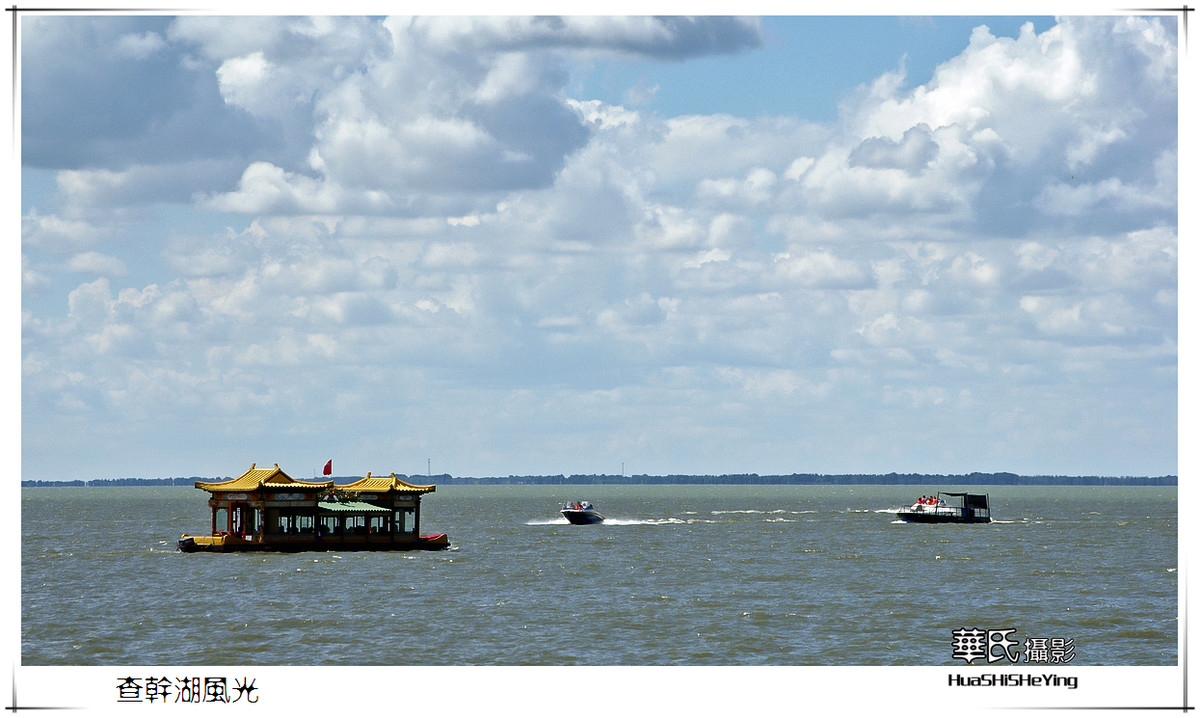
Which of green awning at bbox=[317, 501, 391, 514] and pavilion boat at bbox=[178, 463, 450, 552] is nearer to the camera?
pavilion boat at bbox=[178, 463, 450, 552]

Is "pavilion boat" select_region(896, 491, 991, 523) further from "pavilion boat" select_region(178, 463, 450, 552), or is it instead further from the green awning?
the green awning

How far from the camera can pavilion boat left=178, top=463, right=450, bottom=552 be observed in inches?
3268

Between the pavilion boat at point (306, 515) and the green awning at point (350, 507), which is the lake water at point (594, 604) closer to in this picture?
the pavilion boat at point (306, 515)

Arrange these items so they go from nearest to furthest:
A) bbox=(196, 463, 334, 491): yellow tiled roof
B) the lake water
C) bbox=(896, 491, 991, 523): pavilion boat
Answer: the lake water
bbox=(196, 463, 334, 491): yellow tiled roof
bbox=(896, 491, 991, 523): pavilion boat

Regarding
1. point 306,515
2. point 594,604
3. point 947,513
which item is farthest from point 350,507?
point 947,513

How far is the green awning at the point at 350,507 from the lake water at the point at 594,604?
10.2 ft

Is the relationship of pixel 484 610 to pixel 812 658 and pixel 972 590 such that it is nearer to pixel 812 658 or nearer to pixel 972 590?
pixel 812 658

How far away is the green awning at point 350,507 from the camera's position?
84.6 meters

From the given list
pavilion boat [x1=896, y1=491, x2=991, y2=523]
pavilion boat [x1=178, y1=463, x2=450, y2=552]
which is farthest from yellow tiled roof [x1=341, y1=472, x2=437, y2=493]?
pavilion boat [x1=896, y1=491, x2=991, y2=523]

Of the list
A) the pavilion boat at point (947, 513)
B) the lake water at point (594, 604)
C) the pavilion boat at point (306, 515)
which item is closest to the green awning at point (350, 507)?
the pavilion boat at point (306, 515)

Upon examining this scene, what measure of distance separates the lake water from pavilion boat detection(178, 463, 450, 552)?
1142mm
